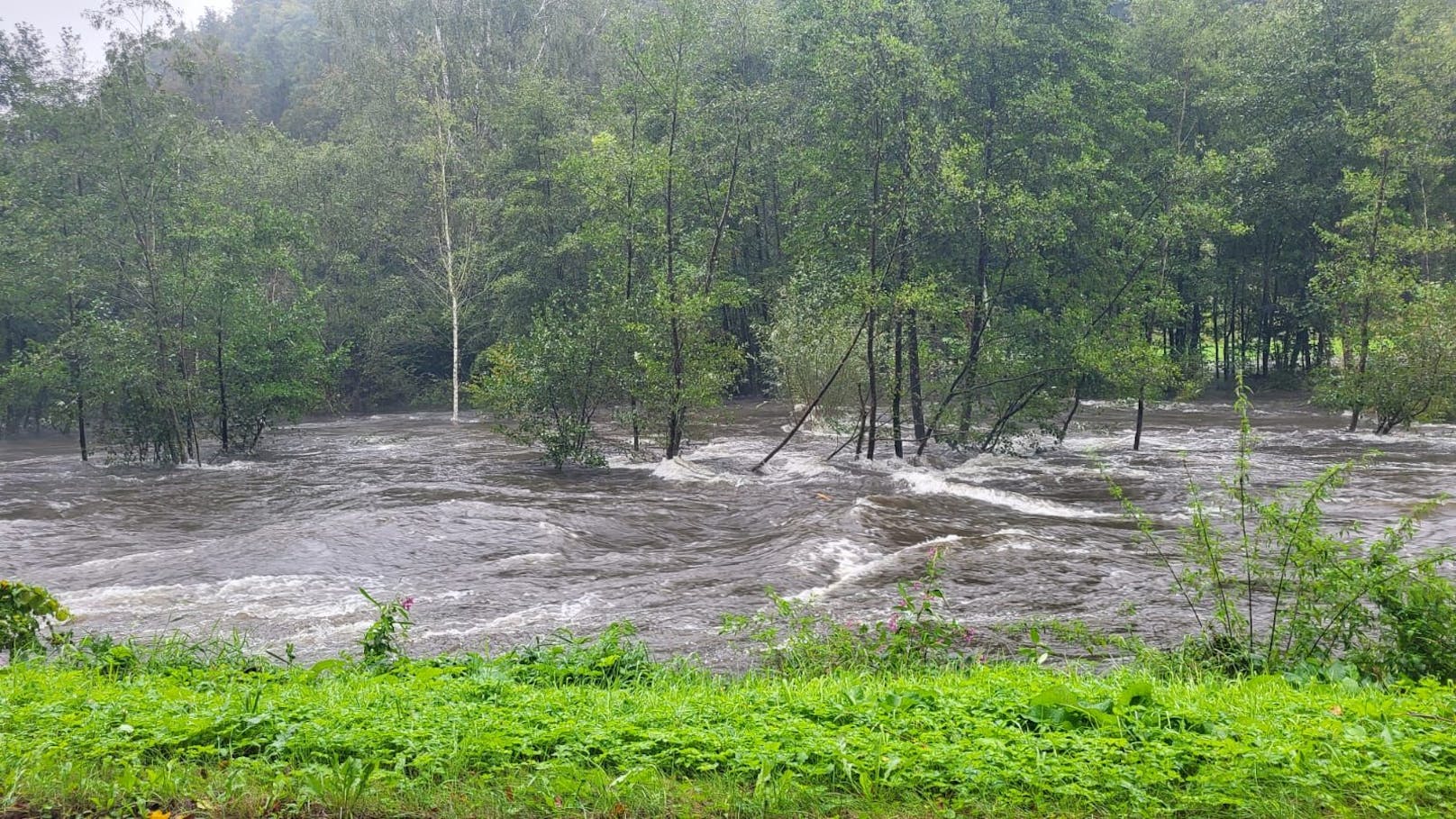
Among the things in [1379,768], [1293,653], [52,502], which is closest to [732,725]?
[1379,768]

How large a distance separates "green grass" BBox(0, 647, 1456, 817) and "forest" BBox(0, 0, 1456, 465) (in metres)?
14.7

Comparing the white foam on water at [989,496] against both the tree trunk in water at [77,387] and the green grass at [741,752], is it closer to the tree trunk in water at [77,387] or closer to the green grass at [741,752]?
the green grass at [741,752]

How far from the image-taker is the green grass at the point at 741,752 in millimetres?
4078

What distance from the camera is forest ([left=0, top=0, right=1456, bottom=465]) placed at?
2069cm

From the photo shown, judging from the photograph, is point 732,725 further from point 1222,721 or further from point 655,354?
point 655,354

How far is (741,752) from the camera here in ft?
14.5

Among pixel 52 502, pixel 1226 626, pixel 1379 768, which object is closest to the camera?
pixel 1379 768

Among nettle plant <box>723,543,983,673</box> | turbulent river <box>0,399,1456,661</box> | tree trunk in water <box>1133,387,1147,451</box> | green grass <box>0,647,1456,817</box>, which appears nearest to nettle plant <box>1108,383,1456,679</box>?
green grass <box>0,647,1456,817</box>

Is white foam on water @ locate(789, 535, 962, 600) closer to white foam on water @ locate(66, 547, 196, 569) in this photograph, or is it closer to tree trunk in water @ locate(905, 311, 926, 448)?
tree trunk in water @ locate(905, 311, 926, 448)

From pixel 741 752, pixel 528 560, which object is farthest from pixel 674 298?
pixel 741 752

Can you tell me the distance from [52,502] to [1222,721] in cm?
2066

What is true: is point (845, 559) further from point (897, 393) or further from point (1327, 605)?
point (897, 393)

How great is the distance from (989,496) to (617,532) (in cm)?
682

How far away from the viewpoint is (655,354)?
2178 centimetres
